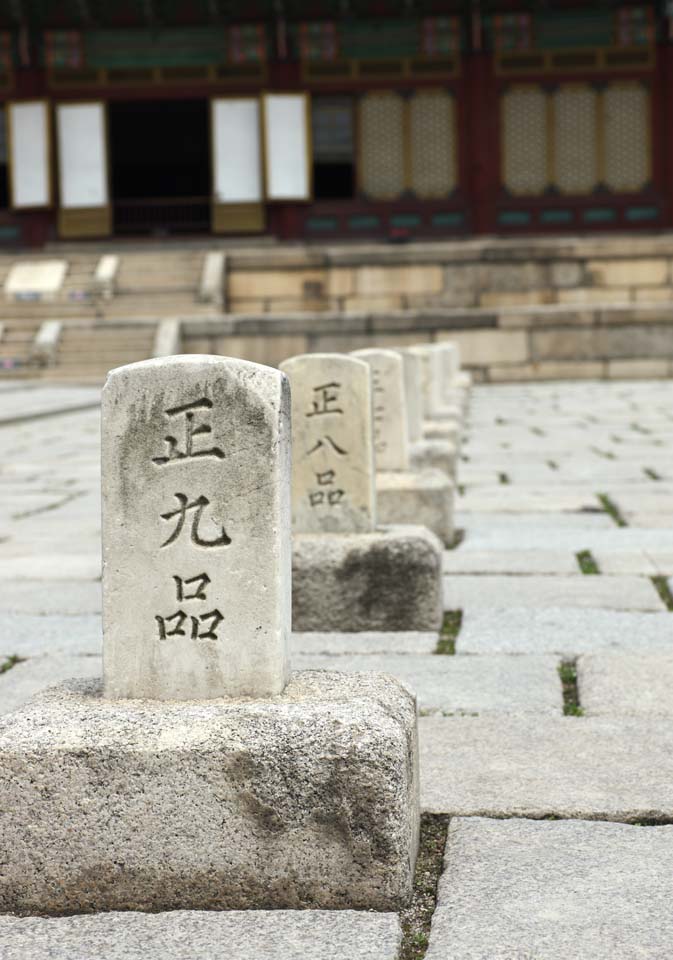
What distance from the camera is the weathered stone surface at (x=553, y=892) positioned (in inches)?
68.6

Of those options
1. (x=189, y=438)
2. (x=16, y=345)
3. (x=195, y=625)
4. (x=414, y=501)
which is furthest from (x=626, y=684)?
(x=16, y=345)


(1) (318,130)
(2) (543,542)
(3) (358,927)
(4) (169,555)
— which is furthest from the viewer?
(1) (318,130)

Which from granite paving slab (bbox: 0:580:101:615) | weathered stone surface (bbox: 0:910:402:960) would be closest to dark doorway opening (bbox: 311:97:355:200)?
granite paving slab (bbox: 0:580:101:615)

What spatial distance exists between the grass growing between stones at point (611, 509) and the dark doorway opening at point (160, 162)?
17.8 m

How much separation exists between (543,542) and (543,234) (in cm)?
1567

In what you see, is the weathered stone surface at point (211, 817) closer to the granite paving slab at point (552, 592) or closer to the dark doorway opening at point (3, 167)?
the granite paving slab at point (552, 592)

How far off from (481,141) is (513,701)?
1789 centimetres

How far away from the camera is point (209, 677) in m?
2.13

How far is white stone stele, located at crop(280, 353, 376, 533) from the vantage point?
372 cm

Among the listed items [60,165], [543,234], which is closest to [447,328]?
[543,234]

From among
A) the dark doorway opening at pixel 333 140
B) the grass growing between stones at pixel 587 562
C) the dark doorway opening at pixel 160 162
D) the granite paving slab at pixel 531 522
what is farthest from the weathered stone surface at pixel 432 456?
the dark doorway opening at pixel 160 162

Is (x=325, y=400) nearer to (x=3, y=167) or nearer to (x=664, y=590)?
(x=664, y=590)

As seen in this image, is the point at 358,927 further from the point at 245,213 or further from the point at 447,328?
the point at 245,213

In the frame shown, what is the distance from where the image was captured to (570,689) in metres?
2.99
